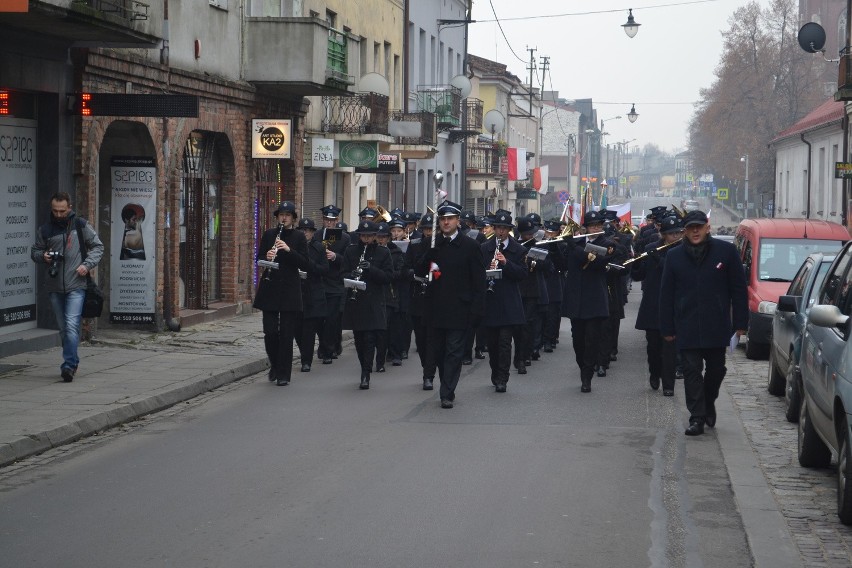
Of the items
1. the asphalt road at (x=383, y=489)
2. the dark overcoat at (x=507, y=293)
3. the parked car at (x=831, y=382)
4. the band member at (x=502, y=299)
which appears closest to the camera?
the asphalt road at (x=383, y=489)

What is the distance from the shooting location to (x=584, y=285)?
46.1 ft

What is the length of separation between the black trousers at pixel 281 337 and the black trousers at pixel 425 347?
1.42m

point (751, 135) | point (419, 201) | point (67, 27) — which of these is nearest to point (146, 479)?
point (67, 27)

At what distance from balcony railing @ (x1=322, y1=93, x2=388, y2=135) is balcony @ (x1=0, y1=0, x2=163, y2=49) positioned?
11.6m

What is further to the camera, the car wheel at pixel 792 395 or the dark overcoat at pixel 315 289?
the dark overcoat at pixel 315 289

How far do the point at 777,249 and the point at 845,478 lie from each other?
1234cm

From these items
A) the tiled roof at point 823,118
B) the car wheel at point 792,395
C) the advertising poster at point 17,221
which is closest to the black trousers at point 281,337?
the advertising poster at point 17,221

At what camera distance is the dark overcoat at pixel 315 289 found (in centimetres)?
1531

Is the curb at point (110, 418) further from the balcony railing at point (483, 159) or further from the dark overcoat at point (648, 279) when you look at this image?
the balcony railing at point (483, 159)

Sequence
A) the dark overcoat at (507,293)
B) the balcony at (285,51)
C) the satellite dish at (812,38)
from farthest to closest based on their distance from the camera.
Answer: the satellite dish at (812,38) < the balcony at (285,51) < the dark overcoat at (507,293)

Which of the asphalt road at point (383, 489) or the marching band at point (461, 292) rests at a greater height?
the marching band at point (461, 292)

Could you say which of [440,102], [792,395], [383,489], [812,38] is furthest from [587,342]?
[440,102]

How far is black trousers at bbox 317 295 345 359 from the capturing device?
53.7 ft

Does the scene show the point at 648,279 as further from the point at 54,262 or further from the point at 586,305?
the point at 54,262
